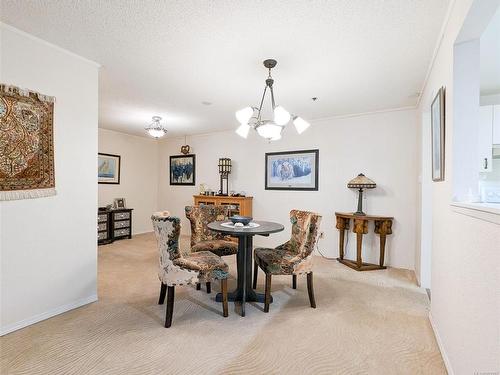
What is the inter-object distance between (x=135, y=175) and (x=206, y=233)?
143 inches

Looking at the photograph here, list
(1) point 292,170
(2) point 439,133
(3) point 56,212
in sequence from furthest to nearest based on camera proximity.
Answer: (1) point 292,170 < (3) point 56,212 < (2) point 439,133

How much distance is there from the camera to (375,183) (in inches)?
160

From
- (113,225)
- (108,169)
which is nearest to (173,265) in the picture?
(113,225)

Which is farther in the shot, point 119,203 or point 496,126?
point 119,203

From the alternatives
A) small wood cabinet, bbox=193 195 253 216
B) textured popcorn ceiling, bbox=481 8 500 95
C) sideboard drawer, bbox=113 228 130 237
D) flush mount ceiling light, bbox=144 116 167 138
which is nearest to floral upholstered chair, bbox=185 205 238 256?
small wood cabinet, bbox=193 195 253 216

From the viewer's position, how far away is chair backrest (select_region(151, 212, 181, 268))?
224 cm

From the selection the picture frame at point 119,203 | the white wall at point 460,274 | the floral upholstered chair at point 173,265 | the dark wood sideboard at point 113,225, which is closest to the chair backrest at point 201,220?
the floral upholstered chair at point 173,265

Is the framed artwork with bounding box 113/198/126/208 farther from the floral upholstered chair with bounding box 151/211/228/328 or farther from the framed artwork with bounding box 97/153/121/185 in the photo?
the floral upholstered chair with bounding box 151/211/228/328

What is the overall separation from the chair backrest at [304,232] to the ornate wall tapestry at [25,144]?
2.37 m

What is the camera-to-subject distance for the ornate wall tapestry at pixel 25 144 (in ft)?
6.54

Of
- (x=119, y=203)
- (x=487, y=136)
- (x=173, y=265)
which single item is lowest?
(x=173, y=265)

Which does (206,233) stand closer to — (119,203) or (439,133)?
(439,133)

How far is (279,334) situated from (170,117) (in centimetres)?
380

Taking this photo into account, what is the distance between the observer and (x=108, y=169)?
18.6 feet
